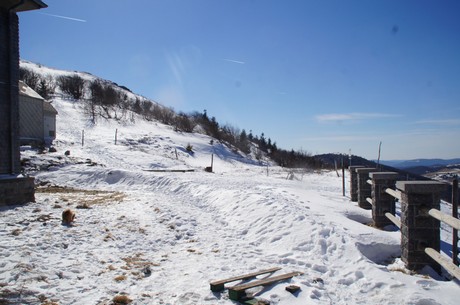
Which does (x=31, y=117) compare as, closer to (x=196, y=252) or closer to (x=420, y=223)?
(x=196, y=252)

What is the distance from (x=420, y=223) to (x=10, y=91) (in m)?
12.2

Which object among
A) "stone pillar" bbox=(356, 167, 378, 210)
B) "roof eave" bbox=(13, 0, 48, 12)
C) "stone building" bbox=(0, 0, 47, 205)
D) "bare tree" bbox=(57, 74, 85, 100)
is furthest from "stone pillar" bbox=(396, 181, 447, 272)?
"bare tree" bbox=(57, 74, 85, 100)

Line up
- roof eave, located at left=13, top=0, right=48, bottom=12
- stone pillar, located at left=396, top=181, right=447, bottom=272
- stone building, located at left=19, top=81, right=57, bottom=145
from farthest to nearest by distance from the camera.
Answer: stone building, located at left=19, top=81, right=57, bottom=145 < roof eave, located at left=13, top=0, right=48, bottom=12 < stone pillar, located at left=396, top=181, right=447, bottom=272

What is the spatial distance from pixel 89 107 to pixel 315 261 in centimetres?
5211

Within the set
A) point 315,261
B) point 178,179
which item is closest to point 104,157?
point 178,179

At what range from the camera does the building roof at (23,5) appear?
10.4 meters

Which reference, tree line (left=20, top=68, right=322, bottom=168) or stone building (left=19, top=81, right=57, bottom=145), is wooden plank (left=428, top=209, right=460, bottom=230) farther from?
tree line (left=20, top=68, right=322, bottom=168)

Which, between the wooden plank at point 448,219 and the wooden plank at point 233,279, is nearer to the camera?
the wooden plank at point 448,219

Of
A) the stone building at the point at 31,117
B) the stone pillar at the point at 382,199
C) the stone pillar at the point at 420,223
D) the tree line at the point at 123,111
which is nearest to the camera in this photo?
the stone pillar at the point at 420,223

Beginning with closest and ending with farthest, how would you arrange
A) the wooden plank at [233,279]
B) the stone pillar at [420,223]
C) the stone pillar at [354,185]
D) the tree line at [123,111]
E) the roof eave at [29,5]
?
the wooden plank at [233,279] < the stone pillar at [420,223] < the roof eave at [29,5] < the stone pillar at [354,185] < the tree line at [123,111]

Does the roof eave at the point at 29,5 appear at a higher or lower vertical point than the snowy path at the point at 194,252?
higher

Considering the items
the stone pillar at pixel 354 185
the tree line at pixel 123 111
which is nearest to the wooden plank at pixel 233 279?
the stone pillar at pixel 354 185

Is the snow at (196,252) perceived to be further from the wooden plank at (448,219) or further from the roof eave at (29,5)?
the roof eave at (29,5)

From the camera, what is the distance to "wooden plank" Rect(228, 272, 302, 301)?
444 centimetres
